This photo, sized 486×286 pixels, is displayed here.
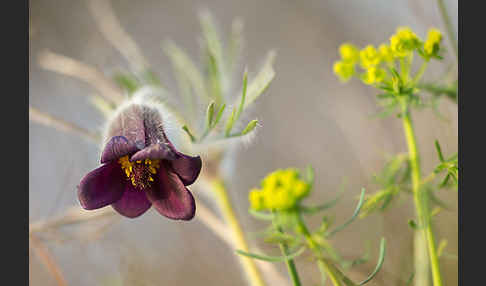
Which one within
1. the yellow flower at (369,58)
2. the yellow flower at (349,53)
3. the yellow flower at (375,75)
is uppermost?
the yellow flower at (349,53)

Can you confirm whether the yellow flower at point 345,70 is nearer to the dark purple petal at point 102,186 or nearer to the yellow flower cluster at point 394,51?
the yellow flower cluster at point 394,51

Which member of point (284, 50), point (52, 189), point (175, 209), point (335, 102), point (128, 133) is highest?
point (284, 50)

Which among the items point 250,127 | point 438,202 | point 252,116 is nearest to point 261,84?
point 250,127

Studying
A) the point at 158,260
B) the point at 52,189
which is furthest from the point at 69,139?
the point at 158,260

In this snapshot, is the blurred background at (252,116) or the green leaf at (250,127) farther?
the blurred background at (252,116)

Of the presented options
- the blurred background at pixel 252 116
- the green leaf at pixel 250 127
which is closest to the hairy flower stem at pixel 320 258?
the green leaf at pixel 250 127

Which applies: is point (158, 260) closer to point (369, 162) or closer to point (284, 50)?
point (369, 162)

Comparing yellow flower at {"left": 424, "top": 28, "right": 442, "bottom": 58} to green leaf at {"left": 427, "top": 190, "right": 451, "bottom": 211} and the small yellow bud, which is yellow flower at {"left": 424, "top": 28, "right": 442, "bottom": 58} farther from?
the small yellow bud

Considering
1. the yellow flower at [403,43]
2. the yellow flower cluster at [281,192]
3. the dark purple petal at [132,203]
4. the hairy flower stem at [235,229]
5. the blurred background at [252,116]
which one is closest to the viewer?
the yellow flower cluster at [281,192]
